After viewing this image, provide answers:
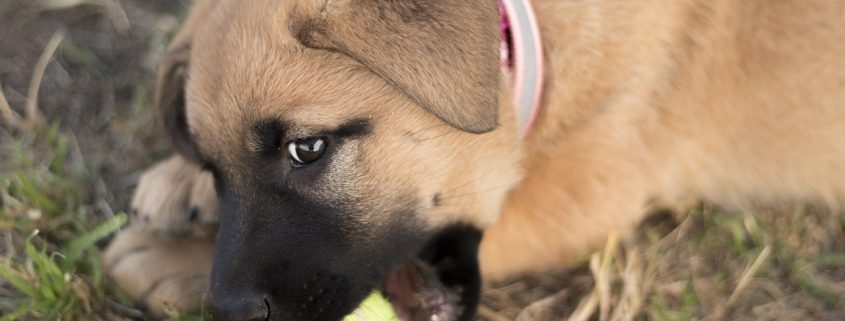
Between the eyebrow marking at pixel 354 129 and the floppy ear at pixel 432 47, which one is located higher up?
the floppy ear at pixel 432 47

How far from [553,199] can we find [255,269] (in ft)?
3.37

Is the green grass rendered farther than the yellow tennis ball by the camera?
Yes

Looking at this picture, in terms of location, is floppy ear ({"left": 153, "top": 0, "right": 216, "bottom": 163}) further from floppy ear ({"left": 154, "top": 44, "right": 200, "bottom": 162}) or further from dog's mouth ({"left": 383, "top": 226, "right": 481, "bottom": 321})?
dog's mouth ({"left": 383, "top": 226, "right": 481, "bottom": 321})

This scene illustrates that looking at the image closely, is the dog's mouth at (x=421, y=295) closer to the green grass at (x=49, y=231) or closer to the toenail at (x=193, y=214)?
the toenail at (x=193, y=214)

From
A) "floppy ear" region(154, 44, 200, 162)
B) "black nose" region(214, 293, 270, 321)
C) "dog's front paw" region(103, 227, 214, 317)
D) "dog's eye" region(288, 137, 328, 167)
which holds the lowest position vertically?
"dog's front paw" region(103, 227, 214, 317)

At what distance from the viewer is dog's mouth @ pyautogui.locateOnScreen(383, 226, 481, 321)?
2.48 metres

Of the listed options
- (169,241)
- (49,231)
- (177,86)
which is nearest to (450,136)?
(177,86)

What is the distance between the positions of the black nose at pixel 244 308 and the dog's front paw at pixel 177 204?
28.4 inches

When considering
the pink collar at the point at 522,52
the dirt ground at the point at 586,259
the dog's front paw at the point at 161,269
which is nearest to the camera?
the pink collar at the point at 522,52

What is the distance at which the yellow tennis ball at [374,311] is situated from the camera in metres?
2.36

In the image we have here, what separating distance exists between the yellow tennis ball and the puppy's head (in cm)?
12

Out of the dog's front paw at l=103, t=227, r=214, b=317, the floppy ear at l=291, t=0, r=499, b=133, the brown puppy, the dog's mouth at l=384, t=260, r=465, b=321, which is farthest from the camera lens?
the dog's front paw at l=103, t=227, r=214, b=317

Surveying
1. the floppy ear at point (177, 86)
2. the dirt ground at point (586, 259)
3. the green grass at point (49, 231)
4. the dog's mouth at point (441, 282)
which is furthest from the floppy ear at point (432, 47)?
the green grass at point (49, 231)

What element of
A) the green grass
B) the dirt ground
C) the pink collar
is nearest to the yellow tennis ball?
the dirt ground
